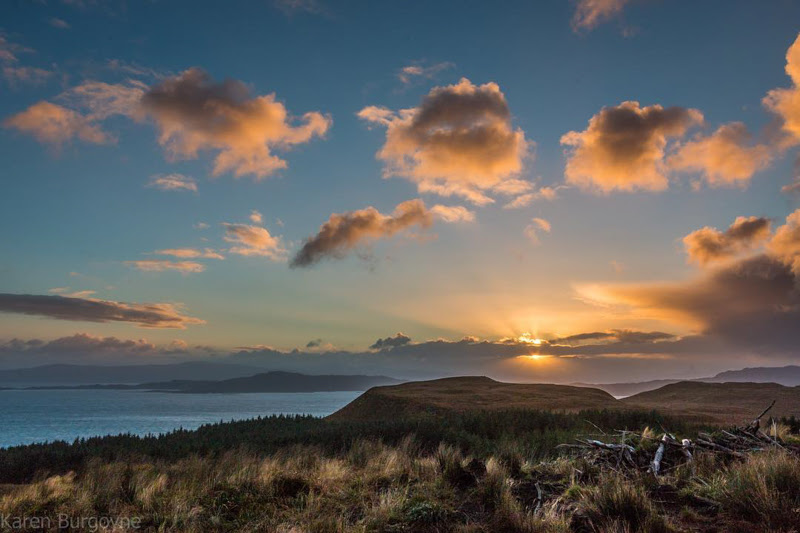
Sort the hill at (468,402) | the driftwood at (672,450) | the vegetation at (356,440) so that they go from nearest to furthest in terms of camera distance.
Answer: the driftwood at (672,450) < the vegetation at (356,440) < the hill at (468,402)

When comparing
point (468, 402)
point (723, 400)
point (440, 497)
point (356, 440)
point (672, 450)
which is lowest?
point (468, 402)

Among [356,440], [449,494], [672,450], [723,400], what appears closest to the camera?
[449,494]

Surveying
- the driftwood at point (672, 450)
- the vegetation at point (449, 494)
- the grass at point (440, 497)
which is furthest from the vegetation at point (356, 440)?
the grass at point (440, 497)

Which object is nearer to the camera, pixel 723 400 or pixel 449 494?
pixel 449 494

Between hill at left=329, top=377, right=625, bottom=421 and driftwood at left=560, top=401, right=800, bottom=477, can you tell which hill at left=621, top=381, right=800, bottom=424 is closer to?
hill at left=329, top=377, right=625, bottom=421

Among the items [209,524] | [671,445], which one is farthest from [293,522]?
[671,445]

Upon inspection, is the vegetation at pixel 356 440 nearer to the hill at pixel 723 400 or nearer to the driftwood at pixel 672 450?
the driftwood at pixel 672 450

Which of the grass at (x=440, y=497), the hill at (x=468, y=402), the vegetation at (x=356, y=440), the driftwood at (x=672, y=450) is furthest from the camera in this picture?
the hill at (x=468, y=402)

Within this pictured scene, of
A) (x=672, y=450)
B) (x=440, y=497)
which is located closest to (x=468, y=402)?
(x=672, y=450)

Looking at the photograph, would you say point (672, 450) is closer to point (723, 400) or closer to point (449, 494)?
point (449, 494)
